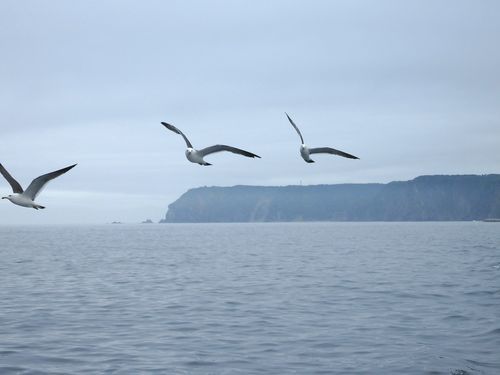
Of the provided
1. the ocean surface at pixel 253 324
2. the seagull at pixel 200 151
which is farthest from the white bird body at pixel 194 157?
the ocean surface at pixel 253 324

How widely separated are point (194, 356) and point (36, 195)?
8.89 meters

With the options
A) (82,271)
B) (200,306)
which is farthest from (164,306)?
(82,271)

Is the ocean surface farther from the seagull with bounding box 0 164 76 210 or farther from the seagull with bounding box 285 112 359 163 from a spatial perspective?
the seagull with bounding box 285 112 359 163

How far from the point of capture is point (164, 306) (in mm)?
35250

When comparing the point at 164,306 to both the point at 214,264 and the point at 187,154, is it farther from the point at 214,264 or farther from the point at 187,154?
the point at 214,264

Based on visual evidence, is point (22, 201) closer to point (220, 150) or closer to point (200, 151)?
point (200, 151)

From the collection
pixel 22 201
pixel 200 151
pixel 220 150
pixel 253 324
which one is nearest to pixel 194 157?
pixel 200 151

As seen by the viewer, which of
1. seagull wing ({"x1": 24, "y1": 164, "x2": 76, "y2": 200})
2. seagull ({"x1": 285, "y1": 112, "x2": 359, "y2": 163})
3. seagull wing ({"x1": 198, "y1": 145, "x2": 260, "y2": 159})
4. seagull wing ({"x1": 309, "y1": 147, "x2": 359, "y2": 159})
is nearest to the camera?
seagull wing ({"x1": 24, "y1": 164, "x2": 76, "y2": 200})

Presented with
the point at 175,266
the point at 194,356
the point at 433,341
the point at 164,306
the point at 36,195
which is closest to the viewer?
the point at 36,195

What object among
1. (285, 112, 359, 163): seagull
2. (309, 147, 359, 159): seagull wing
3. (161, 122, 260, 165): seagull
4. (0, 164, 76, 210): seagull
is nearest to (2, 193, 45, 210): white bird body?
(0, 164, 76, 210): seagull

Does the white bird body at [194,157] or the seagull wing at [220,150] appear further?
the white bird body at [194,157]

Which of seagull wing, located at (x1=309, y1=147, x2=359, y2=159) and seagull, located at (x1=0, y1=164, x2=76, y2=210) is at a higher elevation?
seagull wing, located at (x1=309, y1=147, x2=359, y2=159)

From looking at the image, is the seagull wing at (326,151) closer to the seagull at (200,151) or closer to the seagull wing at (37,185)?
the seagull at (200,151)

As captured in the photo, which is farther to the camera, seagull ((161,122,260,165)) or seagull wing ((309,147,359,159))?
seagull wing ((309,147,359,159))
